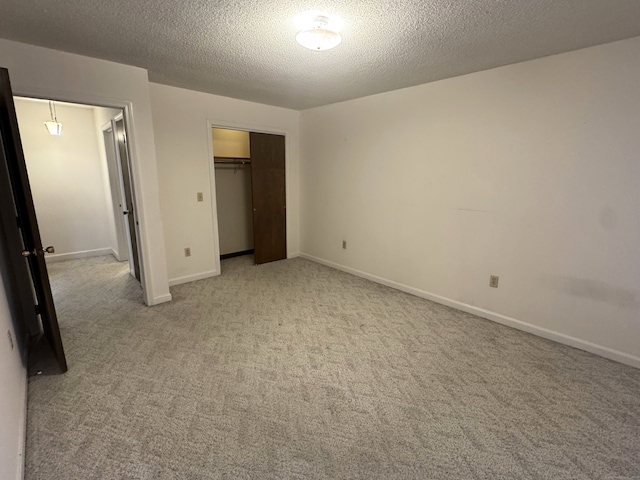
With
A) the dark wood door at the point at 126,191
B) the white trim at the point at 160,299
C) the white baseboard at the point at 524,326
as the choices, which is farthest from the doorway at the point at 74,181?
the white baseboard at the point at 524,326

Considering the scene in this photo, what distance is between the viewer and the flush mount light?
6.03ft

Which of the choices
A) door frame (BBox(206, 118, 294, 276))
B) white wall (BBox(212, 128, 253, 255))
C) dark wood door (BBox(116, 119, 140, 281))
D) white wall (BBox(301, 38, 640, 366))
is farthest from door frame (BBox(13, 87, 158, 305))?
white wall (BBox(301, 38, 640, 366))

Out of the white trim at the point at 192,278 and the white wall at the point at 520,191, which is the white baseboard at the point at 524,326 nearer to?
the white wall at the point at 520,191

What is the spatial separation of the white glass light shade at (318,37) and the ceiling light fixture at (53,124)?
4.14m

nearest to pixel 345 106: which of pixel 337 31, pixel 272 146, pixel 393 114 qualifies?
pixel 393 114

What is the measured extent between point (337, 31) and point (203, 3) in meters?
0.84

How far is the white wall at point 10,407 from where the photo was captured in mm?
1256

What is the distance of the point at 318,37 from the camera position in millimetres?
1889

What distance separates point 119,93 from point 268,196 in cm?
222

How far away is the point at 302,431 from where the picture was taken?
5.45ft

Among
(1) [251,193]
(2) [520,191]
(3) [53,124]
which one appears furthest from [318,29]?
(3) [53,124]

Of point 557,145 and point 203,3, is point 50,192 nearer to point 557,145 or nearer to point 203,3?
point 203,3

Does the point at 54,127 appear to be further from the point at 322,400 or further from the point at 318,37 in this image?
the point at 322,400

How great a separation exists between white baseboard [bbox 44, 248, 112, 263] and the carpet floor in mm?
2293
